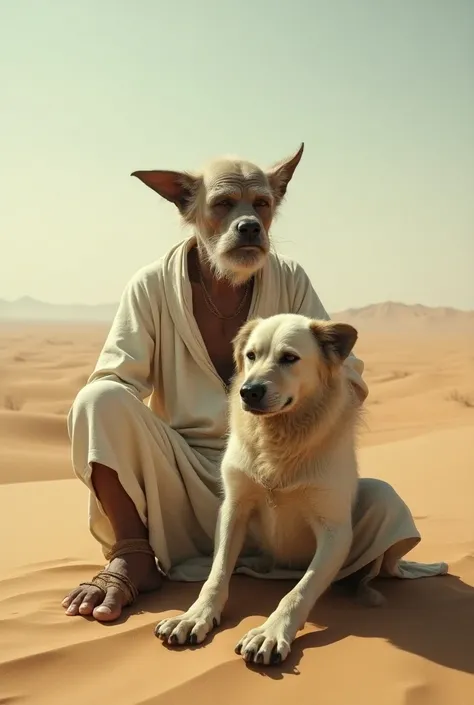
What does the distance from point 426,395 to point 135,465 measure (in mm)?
13199

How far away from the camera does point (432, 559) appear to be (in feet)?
14.4

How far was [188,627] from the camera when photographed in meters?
3.01

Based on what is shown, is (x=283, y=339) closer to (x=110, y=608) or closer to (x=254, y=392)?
(x=254, y=392)

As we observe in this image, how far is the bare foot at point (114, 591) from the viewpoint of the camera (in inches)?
130

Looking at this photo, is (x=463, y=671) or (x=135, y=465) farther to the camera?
(x=135, y=465)

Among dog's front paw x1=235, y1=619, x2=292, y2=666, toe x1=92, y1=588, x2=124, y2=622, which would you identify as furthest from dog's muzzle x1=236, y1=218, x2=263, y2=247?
dog's front paw x1=235, y1=619, x2=292, y2=666

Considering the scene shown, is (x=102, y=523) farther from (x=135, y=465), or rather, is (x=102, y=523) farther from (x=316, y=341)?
(x=316, y=341)

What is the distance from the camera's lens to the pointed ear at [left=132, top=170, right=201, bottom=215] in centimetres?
434

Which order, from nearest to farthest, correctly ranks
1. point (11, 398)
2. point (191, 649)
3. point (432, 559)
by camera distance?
point (191, 649) < point (432, 559) < point (11, 398)

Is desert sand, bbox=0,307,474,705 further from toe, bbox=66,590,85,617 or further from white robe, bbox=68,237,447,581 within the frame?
white robe, bbox=68,237,447,581

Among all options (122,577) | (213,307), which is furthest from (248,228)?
(122,577)

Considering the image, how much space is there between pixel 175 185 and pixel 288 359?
153 cm

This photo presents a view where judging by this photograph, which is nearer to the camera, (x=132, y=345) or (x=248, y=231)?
(x=248, y=231)

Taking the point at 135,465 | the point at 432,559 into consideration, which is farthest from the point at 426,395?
the point at 135,465
